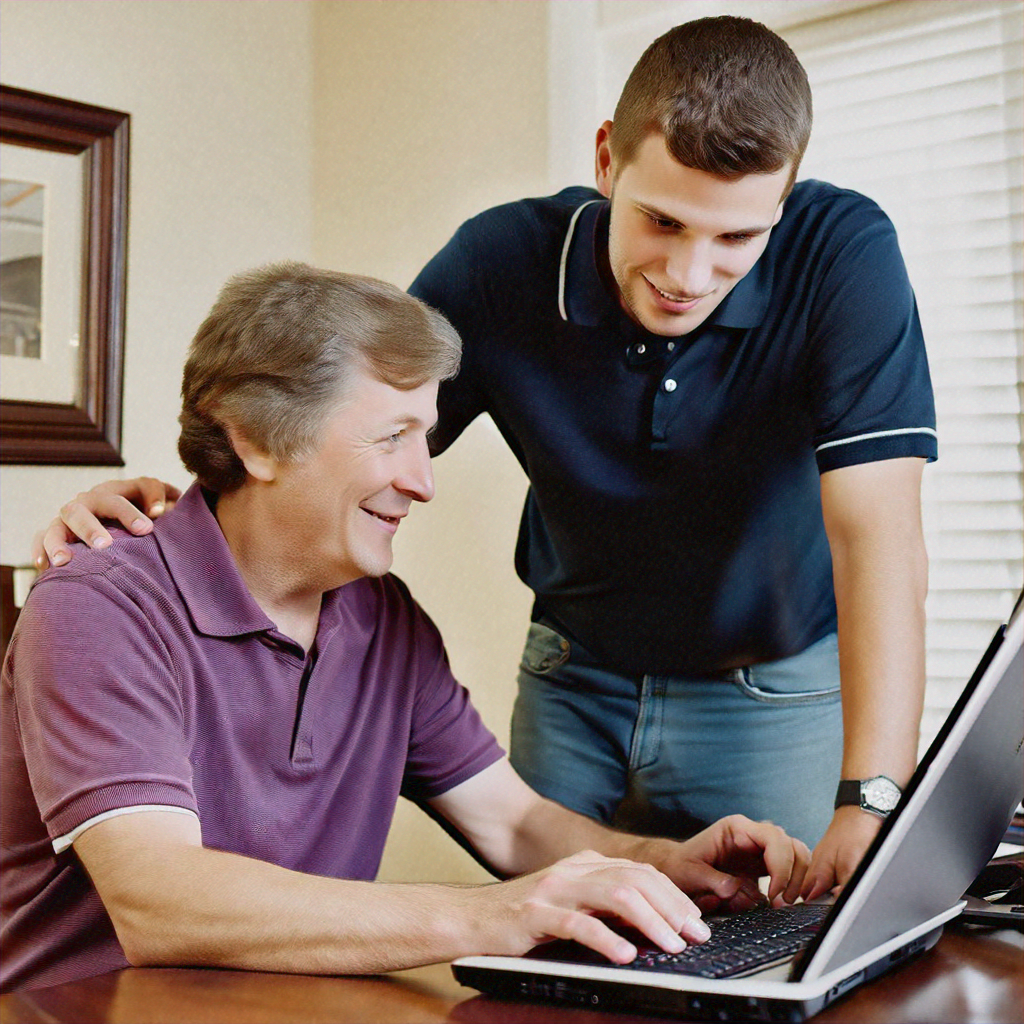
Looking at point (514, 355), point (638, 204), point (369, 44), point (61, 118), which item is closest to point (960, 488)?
point (514, 355)

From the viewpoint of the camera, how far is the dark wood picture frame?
2906 mm

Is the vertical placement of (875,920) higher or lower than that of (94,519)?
lower

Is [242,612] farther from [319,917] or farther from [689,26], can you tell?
[689,26]

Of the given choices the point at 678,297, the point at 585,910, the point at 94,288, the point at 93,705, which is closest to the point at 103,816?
the point at 93,705

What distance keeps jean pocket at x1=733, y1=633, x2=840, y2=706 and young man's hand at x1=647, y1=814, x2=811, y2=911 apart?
0.46 m

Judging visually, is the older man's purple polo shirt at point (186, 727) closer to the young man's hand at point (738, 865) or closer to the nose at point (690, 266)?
the young man's hand at point (738, 865)

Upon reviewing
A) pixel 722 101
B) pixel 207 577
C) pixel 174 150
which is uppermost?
pixel 174 150

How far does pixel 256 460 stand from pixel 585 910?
689 millimetres

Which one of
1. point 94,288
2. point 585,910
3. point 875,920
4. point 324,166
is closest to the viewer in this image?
point 875,920

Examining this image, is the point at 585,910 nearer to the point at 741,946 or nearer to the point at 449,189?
the point at 741,946

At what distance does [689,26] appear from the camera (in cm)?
142

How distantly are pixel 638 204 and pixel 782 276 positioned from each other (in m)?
0.29

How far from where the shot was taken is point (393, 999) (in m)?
0.91

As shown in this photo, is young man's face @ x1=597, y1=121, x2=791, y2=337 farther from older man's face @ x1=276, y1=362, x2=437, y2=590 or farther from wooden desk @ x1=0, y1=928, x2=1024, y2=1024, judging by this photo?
wooden desk @ x1=0, y1=928, x2=1024, y2=1024
